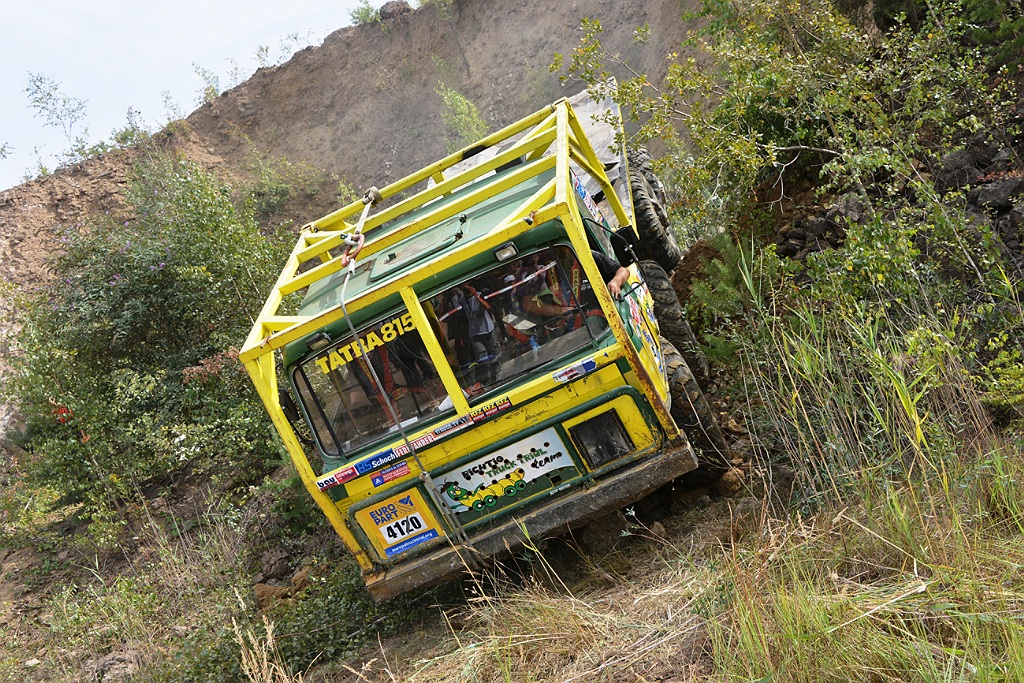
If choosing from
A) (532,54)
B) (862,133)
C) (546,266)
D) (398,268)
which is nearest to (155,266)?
(398,268)

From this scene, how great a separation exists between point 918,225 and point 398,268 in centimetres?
311

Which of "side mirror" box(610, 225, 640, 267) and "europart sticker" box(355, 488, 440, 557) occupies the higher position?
"side mirror" box(610, 225, 640, 267)

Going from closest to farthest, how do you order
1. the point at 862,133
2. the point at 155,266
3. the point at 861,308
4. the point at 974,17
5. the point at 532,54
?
the point at 861,308, the point at 862,133, the point at 974,17, the point at 155,266, the point at 532,54

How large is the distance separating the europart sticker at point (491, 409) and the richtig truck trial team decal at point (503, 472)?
221 mm

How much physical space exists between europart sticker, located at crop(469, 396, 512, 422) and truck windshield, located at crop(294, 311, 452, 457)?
7.8 inches

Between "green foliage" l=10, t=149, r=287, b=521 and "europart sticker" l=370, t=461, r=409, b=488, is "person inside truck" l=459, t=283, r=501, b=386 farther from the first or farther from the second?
"green foliage" l=10, t=149, r=287, b=521

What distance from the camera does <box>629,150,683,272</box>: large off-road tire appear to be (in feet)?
26.2

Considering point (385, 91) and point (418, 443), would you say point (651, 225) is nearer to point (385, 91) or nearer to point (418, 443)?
point (418, 443)

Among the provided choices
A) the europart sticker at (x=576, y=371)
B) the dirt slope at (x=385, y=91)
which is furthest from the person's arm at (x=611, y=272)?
the dirt slope at (x=385, y=91)

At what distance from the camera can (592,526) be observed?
5.08 m

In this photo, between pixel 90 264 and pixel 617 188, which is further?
pixel 90 264

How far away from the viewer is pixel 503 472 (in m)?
4.73

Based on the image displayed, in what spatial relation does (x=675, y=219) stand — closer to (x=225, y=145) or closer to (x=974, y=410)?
(x=974, y=410)

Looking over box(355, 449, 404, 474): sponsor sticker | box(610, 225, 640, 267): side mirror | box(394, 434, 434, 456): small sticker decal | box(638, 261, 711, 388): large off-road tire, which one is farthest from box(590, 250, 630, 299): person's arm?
box(638, 261, 711, 388): large off-road tire
